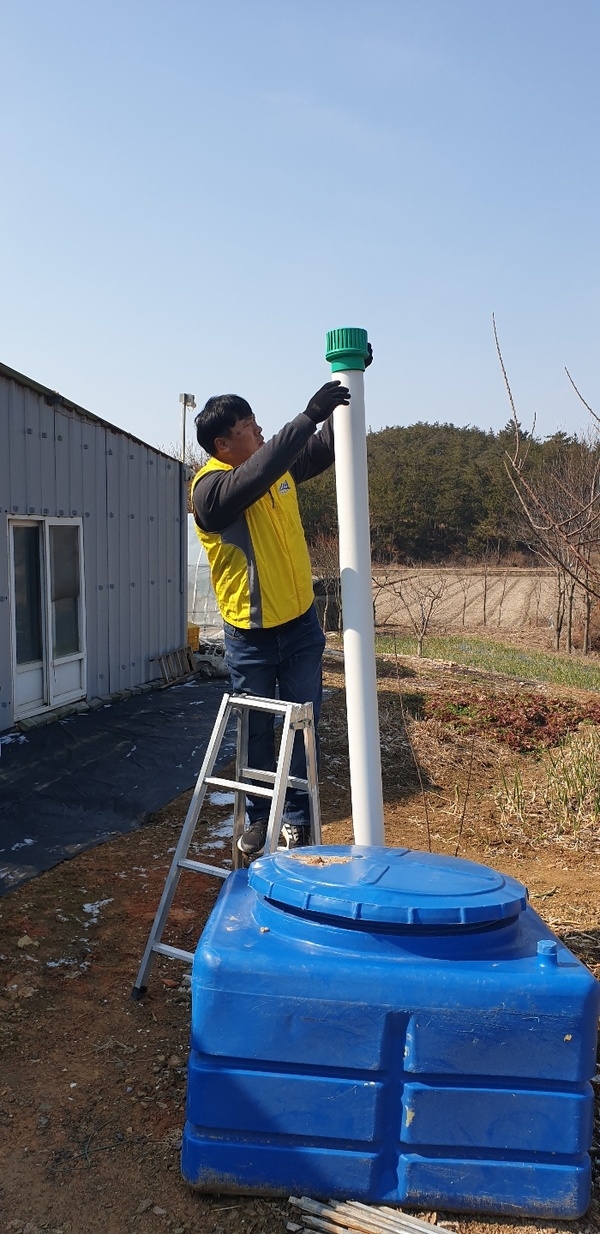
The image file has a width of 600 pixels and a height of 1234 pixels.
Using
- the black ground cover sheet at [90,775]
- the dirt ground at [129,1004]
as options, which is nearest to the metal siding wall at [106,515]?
the black ground cover sheet at [90,775]

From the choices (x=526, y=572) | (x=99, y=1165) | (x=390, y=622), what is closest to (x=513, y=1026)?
(x=99, y=1165)

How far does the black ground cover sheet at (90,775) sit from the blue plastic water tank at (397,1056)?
99.4 inches

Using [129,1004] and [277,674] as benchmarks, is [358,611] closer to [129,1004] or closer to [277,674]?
[277,674]

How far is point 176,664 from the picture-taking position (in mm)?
11031

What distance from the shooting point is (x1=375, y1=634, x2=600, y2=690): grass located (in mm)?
11648

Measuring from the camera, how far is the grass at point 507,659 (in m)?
11.6

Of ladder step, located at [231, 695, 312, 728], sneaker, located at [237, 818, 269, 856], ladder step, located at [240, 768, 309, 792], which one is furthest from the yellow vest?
sneaker, located at [237, 818, 269, 856]

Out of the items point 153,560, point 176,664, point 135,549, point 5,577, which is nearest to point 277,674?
point 5,577

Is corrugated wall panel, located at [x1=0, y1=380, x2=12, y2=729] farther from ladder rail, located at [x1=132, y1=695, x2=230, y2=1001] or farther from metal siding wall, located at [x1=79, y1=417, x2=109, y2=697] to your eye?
ladder rail, located at [x1=132, y1=695, x2=230, y2=1001]

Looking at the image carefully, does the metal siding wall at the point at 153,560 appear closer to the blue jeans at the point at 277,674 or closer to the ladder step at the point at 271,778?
the blue jeans at the point at 277,674

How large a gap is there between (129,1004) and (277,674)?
128 centimetres

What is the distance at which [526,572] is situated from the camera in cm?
2756

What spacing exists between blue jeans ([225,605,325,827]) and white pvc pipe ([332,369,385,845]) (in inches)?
16.8

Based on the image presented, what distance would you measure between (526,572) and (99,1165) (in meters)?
26.5
